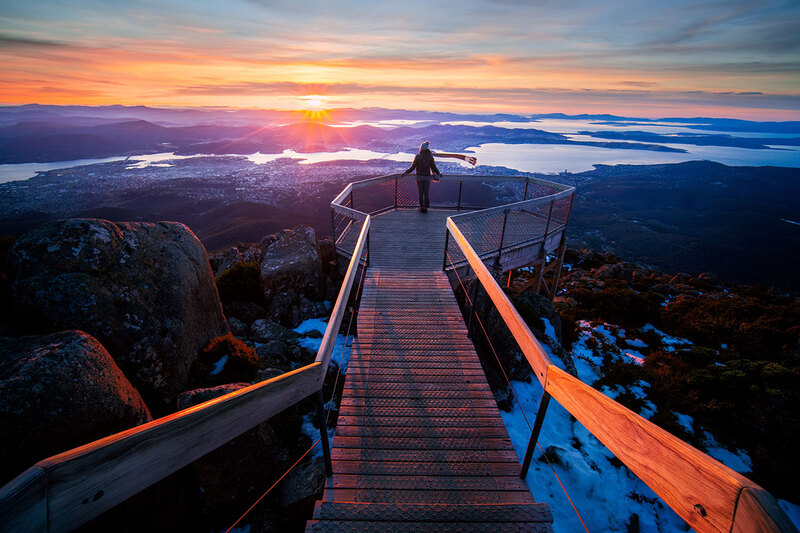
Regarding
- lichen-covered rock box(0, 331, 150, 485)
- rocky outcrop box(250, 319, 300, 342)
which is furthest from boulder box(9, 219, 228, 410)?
Answer: rocky outcrop box(250, 319, 300, 342)

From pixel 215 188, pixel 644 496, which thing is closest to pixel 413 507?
pixel 644 496

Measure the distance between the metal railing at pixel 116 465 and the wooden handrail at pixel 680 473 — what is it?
1849 mm

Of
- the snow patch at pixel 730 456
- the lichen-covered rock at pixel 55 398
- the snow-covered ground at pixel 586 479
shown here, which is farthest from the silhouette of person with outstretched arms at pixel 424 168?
the snow patch at pixel 730 456

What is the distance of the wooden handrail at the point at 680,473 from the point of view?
1040 millimetres

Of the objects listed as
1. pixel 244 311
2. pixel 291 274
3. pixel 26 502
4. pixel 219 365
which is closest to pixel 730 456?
pixel 219 365

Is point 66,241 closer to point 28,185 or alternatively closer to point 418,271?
point 418,271

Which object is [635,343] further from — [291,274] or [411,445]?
[291,274]

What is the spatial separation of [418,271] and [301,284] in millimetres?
3122

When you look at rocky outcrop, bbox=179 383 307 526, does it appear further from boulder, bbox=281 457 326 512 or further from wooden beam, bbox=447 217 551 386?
wooden beam, bbox=447 217 551 386

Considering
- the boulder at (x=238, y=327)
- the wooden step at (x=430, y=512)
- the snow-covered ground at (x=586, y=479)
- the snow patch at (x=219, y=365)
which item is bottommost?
the snow-covered ground at (x=586, y=479)

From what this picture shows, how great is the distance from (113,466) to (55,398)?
2404 mm

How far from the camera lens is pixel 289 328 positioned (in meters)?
7.55

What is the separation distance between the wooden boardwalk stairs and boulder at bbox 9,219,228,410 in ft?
8.49

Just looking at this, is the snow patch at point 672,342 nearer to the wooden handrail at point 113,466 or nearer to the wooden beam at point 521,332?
the wooden beam at point 521,332
